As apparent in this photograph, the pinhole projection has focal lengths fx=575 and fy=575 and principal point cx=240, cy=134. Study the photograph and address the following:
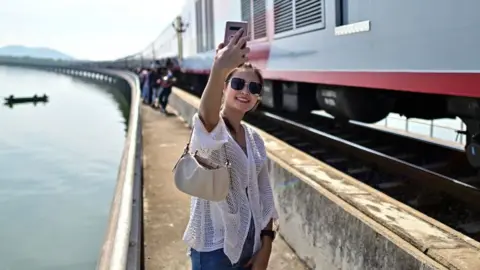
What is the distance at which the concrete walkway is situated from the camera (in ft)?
14.2

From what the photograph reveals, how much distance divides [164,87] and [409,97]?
427 inches

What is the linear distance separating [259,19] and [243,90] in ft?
19.4

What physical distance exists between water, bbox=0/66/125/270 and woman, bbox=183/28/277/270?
5.16 m

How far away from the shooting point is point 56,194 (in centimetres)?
1081

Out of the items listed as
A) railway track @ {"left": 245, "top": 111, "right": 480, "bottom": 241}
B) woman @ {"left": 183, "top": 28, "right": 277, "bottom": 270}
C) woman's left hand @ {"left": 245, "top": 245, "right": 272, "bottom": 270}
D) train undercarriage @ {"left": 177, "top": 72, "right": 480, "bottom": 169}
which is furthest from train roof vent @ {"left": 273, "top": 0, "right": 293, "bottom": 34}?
woman's left hand @ {"left": 245, "top": 245, "right": 272, "bottom": 270}

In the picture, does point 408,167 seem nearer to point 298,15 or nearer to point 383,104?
point 383,104

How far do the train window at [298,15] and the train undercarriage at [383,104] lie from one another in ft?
3.00

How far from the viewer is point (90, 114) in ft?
98.7

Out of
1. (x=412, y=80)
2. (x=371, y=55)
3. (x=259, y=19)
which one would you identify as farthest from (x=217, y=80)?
(x=259, y=19)

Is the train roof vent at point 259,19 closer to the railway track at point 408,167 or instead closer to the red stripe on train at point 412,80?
the railway track at point 408,167

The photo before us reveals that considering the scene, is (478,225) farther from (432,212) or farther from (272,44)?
(272,44)

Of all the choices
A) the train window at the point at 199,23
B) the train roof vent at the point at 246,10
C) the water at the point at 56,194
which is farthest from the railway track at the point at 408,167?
the train window at the point at 199,23

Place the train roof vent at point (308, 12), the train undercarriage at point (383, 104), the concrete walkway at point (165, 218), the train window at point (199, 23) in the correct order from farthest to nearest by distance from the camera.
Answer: the train window at point (199, 23) < the train roof vent at point (308, 12) < the train undercarriage at point (383, 104) < the concrete walkway at point (165, 218)

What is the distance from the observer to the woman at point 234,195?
2172mm
